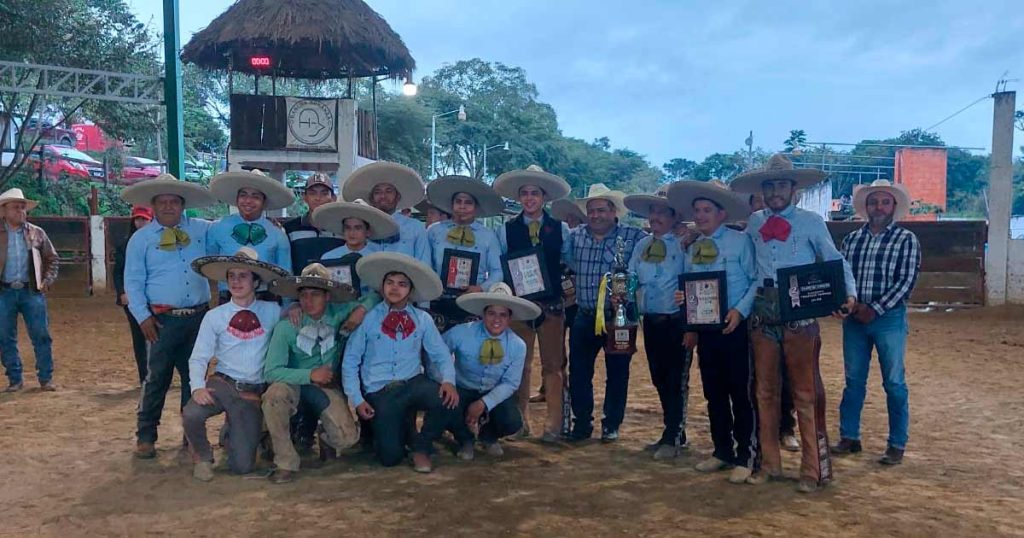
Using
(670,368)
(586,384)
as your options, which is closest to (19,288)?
(586,384)

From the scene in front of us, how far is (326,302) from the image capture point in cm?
480

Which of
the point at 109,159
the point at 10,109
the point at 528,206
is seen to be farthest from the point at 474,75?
the point at 528,206

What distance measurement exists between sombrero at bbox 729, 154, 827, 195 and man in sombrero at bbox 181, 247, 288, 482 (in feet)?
8.70

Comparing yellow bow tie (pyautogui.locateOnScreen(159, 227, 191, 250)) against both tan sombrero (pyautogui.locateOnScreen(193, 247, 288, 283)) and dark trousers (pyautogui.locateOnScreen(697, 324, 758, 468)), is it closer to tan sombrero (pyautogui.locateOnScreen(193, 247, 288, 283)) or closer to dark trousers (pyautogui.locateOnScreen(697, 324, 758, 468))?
tan sombrero (pyautogui.locateOnScreen(193, 247, 288, 283))

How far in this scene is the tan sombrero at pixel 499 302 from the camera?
4906 mm

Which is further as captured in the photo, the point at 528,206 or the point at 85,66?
the point at 85,66

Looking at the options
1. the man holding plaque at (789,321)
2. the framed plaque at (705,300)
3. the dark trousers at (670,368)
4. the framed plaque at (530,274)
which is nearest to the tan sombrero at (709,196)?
the man holding plaque at (789,321)

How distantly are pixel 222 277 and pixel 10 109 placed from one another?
15.6 m

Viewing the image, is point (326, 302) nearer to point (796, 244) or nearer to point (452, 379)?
point (452, 379)

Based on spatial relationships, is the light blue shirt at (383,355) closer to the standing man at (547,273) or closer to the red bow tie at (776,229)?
the standing man at (547,273)

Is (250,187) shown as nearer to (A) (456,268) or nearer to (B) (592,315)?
(A) (456,268)

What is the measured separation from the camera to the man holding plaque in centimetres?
441

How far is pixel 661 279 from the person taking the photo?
5.12 metres

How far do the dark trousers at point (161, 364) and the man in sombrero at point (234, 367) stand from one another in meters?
0.42
